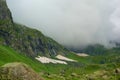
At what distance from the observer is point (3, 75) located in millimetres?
39000

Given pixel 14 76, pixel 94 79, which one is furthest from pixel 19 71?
pixel 94 79

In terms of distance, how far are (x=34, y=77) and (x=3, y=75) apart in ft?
13.4

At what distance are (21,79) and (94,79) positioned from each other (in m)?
144

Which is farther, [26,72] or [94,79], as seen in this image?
[94,79]

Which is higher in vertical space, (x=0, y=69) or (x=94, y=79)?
(x=94, y=79)

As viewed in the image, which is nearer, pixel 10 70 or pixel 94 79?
pixel 10 70

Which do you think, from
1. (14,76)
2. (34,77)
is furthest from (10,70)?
(34,77)

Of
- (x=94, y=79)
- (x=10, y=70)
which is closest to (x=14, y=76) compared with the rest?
(x=10, y=70)

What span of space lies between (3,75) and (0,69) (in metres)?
0.87

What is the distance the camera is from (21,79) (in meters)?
39.3

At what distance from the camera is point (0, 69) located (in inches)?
1547

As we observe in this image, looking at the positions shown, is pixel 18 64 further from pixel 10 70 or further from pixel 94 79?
pixel 94 79

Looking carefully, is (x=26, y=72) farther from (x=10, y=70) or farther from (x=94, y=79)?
(x=94, y=79)

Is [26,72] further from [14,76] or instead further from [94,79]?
[94,79]
